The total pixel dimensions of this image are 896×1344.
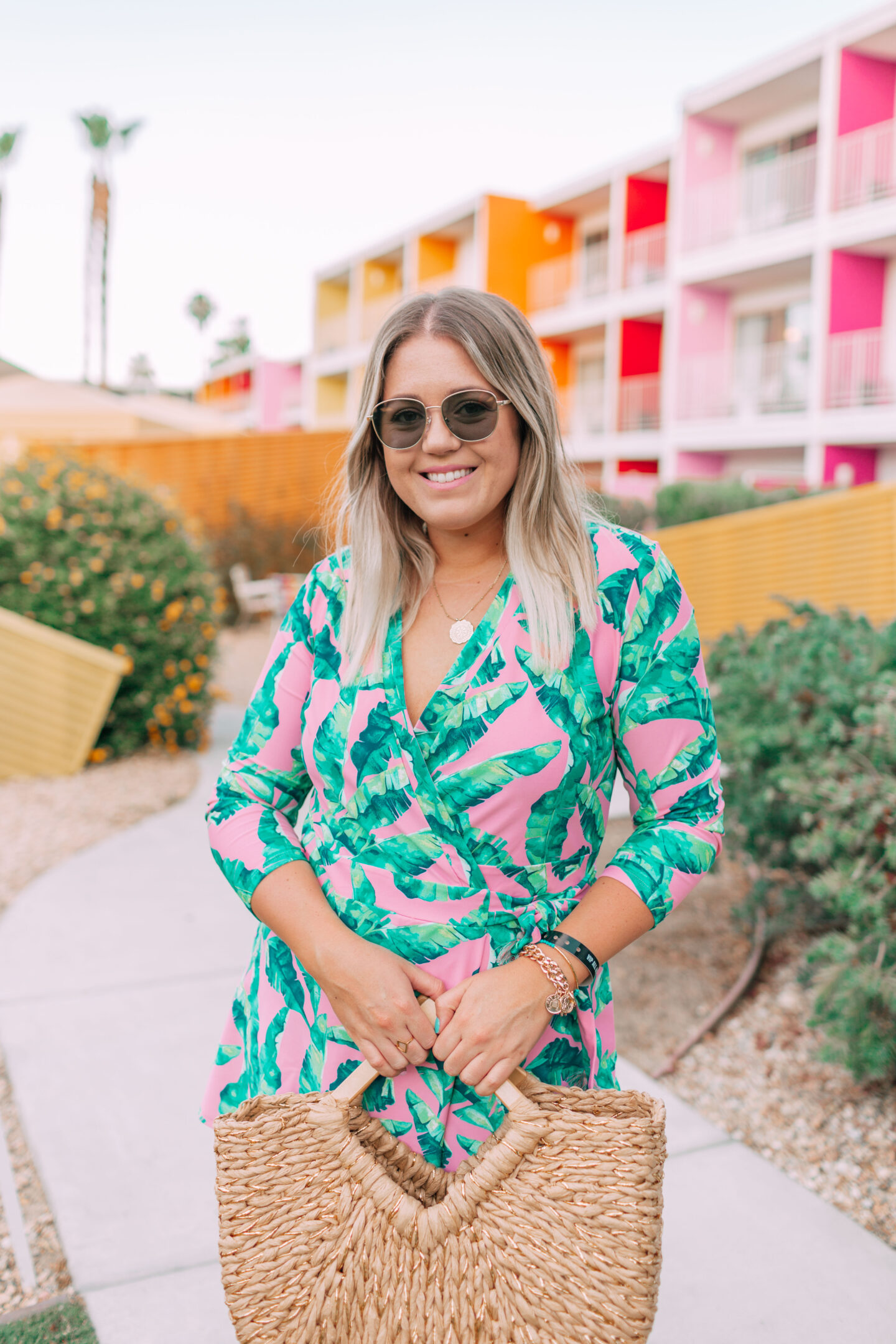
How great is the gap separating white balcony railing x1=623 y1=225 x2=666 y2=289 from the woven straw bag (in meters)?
24.4

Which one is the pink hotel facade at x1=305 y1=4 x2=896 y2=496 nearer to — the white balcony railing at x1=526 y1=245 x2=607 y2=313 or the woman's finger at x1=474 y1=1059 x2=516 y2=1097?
the white balcony railing at x1=526 y1=245 x2=607 y2=313

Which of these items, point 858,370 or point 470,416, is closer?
point 470,416

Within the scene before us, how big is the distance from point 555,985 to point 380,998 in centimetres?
23

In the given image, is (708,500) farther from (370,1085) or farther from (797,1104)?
(370,1085)

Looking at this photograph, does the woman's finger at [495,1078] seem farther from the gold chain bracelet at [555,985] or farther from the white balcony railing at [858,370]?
the white balcony railing at [858,370]

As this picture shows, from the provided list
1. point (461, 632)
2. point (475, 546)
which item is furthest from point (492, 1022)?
point (475, 546)

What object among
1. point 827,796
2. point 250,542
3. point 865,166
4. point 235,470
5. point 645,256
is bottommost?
point 827,796

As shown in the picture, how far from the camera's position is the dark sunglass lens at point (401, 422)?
1.58 meters

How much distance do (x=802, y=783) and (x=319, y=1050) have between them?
1.97 meters

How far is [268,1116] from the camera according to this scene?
1401 mm

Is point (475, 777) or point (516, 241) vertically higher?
point (516, 241)

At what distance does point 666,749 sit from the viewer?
1526mm

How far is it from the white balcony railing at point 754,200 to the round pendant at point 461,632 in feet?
66.1

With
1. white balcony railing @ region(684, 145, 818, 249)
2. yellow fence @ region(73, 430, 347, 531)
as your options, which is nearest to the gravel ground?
yellow fence @ region(73, 430, 347, 531)
